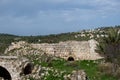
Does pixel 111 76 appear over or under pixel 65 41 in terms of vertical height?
under

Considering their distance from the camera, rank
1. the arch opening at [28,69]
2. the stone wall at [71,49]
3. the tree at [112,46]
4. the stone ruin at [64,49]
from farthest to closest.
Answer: the stone wall at [71,49], the stone ruin at [64,49], the tree at [112,46], the arch opening at [28,69]

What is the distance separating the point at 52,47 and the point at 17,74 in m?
13.9

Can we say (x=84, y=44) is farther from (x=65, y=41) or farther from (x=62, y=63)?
(x=62, y=63)

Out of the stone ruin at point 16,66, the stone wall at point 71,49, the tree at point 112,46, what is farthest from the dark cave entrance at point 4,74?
the tree at point 112,46

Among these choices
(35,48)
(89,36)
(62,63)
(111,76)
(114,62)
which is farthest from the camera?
(89,36)

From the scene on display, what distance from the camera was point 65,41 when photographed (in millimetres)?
48938

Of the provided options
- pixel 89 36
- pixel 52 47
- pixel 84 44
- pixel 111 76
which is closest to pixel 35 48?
pixel 52 47

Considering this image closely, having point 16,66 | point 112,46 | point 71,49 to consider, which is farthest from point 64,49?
point 16,66

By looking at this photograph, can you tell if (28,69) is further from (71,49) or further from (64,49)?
(71,49)

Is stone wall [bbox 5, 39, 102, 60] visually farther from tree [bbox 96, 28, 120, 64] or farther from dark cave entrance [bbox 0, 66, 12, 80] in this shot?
dark cave entrance [bbox 0, 66, 12, 80]

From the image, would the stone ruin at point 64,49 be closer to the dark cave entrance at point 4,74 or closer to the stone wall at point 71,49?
the stone wall at point 71,49

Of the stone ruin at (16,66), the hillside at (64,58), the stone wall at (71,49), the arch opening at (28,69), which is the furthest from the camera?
the stone wall at (71,49)

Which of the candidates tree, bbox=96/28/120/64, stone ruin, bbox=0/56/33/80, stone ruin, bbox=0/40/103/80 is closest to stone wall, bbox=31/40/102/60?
stone ruin, bbox=0/40/103/80

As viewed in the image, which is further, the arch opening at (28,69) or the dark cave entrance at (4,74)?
the dark cave entrance at (4,74)
